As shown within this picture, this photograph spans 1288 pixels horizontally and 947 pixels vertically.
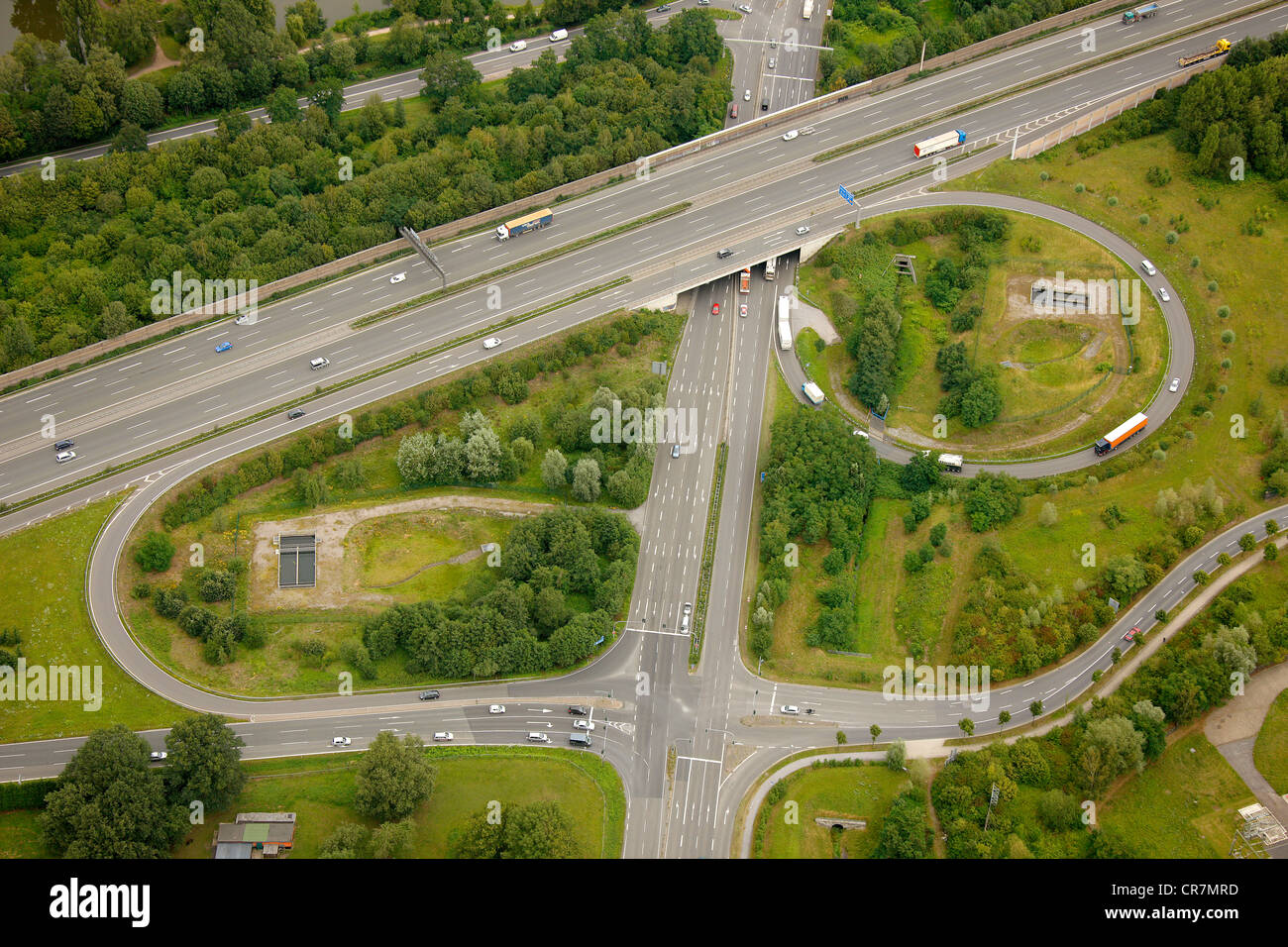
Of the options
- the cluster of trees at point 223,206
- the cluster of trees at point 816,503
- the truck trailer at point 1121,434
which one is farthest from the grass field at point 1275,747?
the cluster of trees at point 223,206

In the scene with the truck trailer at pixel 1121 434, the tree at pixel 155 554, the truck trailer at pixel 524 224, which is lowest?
the tree at pixel 155 554

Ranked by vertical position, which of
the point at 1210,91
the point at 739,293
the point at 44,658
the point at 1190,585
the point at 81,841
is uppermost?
the point at 1210,91

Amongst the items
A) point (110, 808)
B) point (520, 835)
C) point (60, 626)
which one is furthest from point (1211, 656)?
point (60, 626)

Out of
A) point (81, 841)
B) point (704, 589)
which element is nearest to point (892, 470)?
point (704, 589)

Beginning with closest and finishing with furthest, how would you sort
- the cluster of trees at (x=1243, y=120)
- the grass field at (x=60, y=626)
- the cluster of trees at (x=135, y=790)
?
1. the cluster of trees at (x=135, y=790)
2. the grass field at (x=60, y=626)
3. the cluster of trees at (x=1243, y=120)

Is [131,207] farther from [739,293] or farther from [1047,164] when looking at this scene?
[1047,164]

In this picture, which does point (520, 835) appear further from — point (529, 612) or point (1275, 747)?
point (1275, 747)

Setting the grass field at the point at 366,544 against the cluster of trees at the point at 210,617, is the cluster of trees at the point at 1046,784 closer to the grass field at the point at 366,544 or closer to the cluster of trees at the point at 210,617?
the grass field at the point at 366,544
